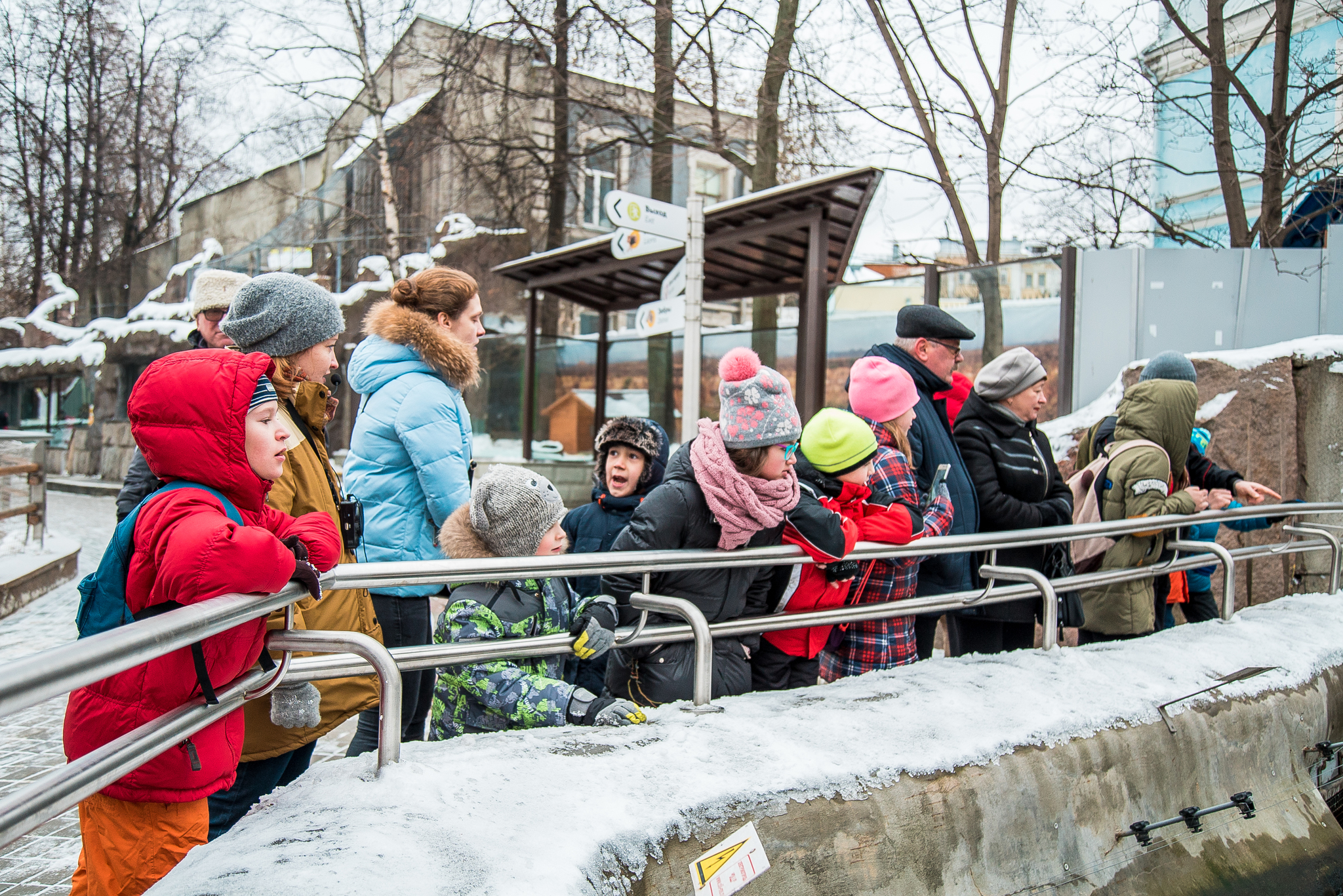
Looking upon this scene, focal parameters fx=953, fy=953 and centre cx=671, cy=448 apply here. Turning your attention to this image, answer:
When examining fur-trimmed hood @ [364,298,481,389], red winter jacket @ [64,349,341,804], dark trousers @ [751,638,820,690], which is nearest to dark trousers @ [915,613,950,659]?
dark trousers @ [751,638,820,690]

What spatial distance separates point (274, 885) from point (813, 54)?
41.7 ft

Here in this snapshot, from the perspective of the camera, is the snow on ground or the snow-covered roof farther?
the snow-covered roof

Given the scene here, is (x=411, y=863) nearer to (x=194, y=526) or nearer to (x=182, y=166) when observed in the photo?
(x=194, y=526)

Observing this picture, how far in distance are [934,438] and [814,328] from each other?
205 inches

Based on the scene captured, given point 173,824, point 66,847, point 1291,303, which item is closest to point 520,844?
point 173,824

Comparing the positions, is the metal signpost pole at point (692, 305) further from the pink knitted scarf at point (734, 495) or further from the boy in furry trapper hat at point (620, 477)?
the pink knitted scarf at point (734, 495)

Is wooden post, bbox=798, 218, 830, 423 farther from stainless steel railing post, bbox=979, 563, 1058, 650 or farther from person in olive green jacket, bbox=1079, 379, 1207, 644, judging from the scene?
stainless steel railing post, bbox=979, 563, 1058, 650

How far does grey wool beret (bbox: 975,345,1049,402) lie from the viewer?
12.7 feet

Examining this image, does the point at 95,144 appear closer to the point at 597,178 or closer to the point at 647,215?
the point at 597,178

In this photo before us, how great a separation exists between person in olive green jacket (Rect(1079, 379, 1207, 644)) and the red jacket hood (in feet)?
11.6

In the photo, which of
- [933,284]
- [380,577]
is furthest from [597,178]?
[380,577]

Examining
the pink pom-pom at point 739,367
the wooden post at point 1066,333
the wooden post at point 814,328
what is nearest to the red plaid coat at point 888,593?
the pink pom-pom at point 739,367

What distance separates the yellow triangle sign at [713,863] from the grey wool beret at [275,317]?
5.39 feet

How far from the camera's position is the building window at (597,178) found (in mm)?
17014
